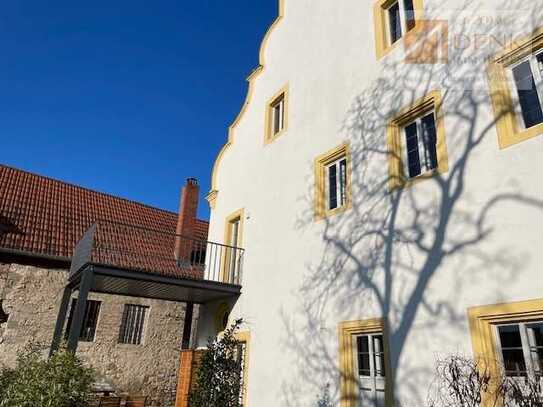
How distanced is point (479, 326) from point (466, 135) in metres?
2.79

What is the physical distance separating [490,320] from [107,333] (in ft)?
46.5

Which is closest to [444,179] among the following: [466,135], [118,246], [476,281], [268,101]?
[466,135]

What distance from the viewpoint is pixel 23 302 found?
44.1 ft

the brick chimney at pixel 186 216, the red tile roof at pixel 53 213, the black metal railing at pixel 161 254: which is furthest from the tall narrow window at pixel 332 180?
the brick chimney at pixel 186 216

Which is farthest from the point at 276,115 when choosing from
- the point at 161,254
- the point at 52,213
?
the point at 52,213

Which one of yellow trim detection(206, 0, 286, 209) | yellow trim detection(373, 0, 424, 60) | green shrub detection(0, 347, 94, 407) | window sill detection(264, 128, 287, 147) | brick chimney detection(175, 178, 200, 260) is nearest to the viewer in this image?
green shrub detection(0, 347, 94, 407)

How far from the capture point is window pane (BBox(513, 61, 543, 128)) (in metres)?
5.41

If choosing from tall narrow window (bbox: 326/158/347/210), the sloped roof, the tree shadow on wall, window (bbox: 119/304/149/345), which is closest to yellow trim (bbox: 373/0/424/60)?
the tree shadow on wall

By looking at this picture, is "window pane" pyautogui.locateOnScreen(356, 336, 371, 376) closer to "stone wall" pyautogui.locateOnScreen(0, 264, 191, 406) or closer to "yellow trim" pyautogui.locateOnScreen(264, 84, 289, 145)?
"yellow trim" pyautogui.locateOnScreen(264, 84, 289, 145)

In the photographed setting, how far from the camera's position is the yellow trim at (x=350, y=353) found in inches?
257

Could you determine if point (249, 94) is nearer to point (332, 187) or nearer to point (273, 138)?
point (273, 138)

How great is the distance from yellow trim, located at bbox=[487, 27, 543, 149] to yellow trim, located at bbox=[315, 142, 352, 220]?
299cm

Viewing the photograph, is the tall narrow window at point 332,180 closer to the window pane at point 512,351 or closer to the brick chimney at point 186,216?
the window pane at point 512,351

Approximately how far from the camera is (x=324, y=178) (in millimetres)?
9008
